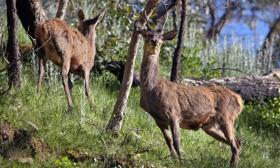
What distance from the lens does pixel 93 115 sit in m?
11.0

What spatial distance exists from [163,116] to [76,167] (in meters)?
1.58

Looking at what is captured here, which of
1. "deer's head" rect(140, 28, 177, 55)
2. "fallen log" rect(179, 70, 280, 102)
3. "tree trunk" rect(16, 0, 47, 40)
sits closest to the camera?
"deer's head" rect(140, 28, 177, 55)

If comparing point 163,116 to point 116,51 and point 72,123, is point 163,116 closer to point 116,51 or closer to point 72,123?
point 72,123

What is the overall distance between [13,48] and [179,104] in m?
2.41

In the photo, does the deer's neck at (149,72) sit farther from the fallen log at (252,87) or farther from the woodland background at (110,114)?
the fallen log at (252,87)

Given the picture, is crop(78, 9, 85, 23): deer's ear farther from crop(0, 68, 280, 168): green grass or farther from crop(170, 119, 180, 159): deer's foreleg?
crop(170, 119, 180, 159): deer's foreleg

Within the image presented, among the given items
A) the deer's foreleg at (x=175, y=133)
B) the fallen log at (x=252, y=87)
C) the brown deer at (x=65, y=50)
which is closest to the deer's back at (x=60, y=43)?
the brown deer at (x=65, y=50)

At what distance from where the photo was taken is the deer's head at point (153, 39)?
9891 mm

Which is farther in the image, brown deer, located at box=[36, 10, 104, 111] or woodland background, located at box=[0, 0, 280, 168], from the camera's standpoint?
brown deer, located at box=[36, 10, 104, 111]

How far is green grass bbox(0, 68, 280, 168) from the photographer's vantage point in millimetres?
9375

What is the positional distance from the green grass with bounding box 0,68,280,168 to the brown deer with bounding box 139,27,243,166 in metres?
0.36

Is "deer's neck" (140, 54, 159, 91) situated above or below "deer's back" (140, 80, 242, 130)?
above

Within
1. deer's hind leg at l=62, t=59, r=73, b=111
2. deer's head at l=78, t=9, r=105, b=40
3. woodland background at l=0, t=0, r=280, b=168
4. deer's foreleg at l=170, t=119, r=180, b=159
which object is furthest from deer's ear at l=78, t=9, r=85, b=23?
deer's foreleg at l=170, t=119, r=180, b=159

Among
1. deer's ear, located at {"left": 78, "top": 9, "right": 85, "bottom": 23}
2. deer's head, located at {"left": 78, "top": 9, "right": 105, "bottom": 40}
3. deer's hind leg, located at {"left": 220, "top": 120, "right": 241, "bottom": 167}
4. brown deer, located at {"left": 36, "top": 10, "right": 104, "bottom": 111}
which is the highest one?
deer's ear, located at {"left": 78, "top": 9, "right": 85, "bottom": 23}
